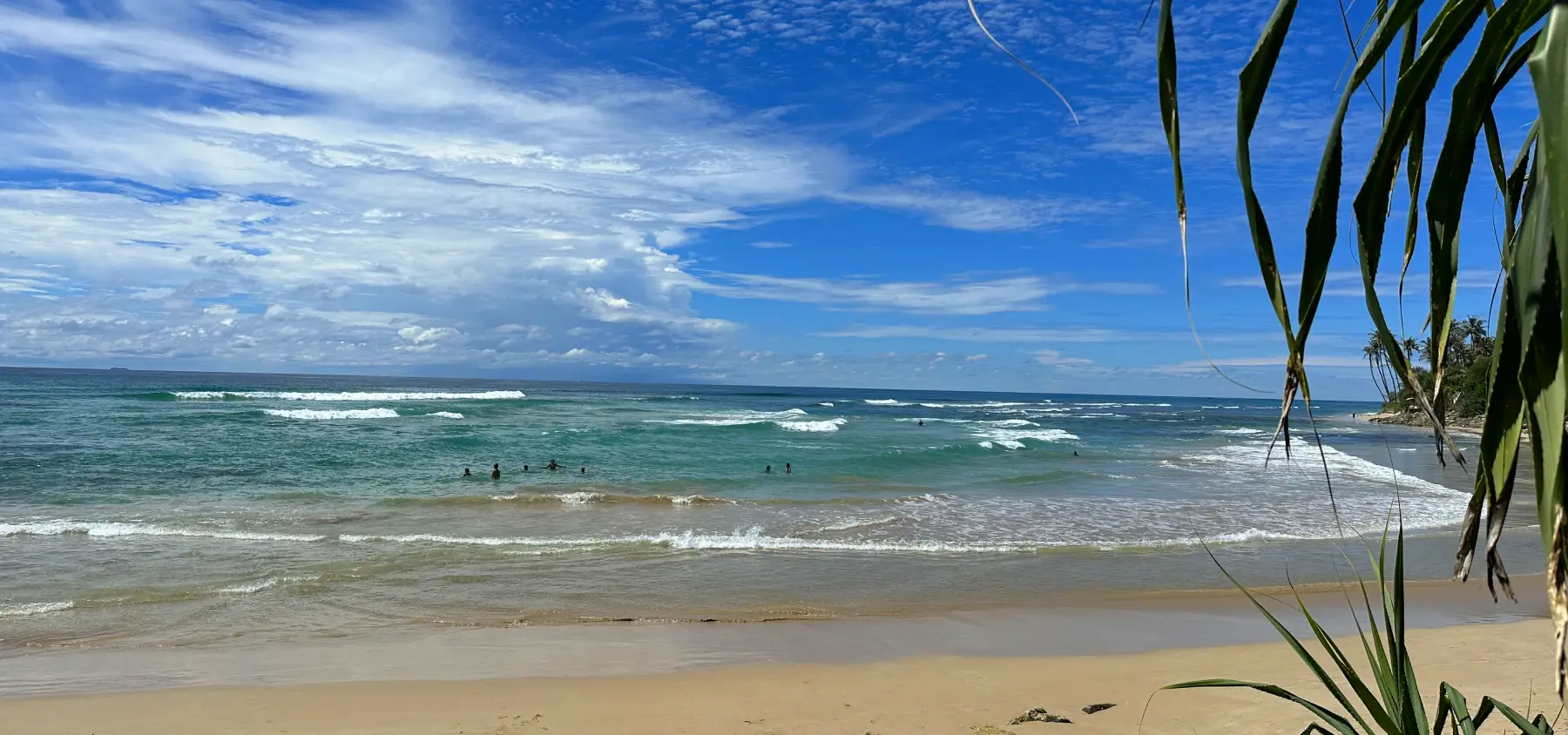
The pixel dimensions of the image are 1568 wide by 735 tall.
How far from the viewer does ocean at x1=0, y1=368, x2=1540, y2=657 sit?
9375 mm

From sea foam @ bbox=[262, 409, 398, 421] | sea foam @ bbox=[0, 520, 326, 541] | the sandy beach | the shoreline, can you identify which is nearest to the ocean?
sea foam @ bbox=[0, 520, 326, 541]

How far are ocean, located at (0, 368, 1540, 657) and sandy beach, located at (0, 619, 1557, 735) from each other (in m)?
1.77

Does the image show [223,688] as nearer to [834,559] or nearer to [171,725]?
[171,725]

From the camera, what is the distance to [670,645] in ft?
26.1

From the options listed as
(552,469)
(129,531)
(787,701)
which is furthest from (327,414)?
(787,701)

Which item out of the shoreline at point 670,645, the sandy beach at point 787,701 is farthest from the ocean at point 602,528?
the sandy beach at point 787,701

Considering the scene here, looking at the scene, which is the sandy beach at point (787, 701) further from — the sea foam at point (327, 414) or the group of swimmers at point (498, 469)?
the sea foam at point (327, 414)

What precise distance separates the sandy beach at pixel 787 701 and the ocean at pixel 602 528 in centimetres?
177

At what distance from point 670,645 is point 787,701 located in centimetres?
186

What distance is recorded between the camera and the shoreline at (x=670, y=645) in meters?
7.07

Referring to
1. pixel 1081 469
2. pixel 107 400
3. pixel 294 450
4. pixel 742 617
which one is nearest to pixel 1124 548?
pixel 742 617

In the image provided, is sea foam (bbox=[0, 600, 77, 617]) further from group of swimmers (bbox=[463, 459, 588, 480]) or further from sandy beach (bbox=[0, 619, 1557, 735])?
group of swimmers (bbox=[463, 459, 588, 480])

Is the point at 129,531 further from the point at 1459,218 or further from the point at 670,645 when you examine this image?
the point at 1459,218

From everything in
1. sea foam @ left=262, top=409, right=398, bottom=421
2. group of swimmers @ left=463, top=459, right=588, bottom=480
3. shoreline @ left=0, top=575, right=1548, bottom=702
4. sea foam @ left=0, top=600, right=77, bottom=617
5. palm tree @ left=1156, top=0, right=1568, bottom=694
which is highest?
palm tree @ left=1156, top=0, right=1568, bottom=694
